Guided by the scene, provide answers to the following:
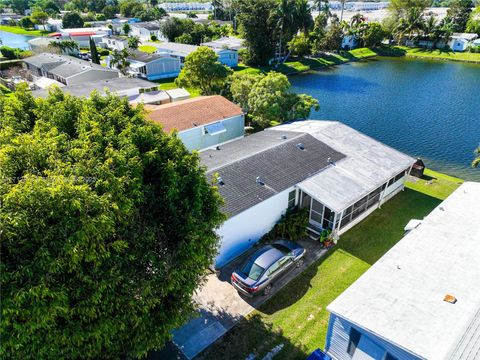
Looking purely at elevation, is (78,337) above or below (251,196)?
above

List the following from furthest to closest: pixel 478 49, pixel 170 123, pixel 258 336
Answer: pixel 478 49 < pixel 170 123 < pixel 258 336

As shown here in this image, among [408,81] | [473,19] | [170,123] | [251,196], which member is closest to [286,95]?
[170,123]

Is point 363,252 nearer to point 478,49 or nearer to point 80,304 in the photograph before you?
point 80,304

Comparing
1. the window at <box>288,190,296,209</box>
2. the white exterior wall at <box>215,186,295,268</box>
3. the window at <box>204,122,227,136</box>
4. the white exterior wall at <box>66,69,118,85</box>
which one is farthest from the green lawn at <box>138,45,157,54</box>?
the white exterior wall at <box>215,186,295,268</box>

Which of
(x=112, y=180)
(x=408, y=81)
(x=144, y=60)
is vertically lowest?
(x=408, y=81)

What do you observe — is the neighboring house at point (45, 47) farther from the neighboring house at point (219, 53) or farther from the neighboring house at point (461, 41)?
the neighboring house at point (461, 41)

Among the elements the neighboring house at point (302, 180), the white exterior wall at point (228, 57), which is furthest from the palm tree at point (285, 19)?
the neighboring house at point (302, 180)
